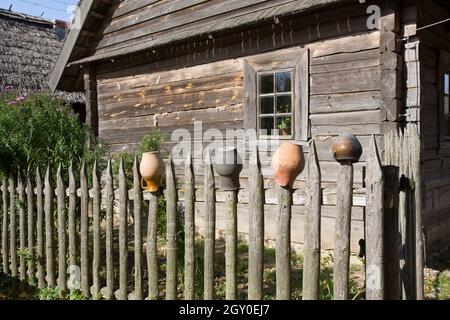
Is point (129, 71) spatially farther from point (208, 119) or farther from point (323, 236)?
point (323, 236)

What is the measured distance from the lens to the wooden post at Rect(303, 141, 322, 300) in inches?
84.2

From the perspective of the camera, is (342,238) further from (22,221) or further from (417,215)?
(22,221)

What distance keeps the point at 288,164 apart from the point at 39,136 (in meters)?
3.28

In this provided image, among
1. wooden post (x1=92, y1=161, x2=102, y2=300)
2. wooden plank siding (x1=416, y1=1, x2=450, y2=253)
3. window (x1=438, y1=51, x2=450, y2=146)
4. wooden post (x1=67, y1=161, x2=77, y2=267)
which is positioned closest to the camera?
wooden post (x1=92, y1=161, x2=102, y2=300)

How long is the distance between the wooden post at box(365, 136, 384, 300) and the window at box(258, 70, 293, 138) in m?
3.62

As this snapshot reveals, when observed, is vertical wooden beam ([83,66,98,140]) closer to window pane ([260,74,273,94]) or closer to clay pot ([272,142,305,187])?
window pane ([260,74,273,94])

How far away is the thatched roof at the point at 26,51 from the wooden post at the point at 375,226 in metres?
12.3

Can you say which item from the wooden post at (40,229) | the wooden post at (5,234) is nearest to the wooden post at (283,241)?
the wooden post at (40,229)

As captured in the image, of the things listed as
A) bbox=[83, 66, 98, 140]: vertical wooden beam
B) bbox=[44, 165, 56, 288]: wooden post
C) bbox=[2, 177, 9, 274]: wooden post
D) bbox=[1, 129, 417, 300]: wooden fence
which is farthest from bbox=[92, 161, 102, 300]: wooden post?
bbox=[83, 66, 98, 140]: vertical wooden beam

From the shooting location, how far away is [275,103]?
5711mm

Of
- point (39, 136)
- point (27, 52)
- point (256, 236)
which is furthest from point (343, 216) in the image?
point (27, 52)

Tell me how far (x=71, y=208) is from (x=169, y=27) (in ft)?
15.1

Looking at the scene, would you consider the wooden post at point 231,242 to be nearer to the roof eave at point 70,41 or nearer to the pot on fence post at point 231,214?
the pot on fence post at point 231,214
